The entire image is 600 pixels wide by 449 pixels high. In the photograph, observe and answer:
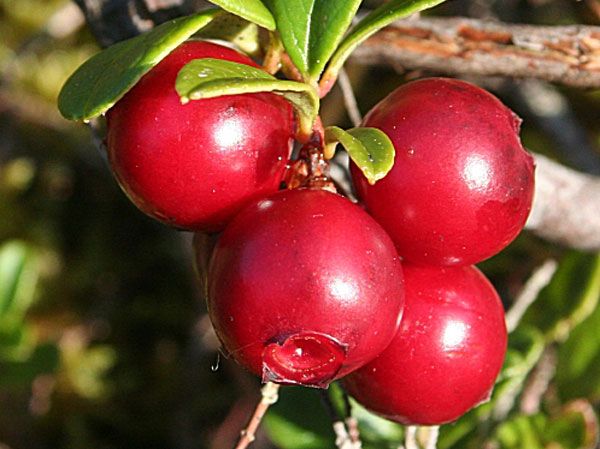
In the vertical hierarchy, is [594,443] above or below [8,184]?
below

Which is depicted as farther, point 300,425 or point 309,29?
point 300,425

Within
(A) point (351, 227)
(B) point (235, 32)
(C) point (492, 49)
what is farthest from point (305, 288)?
(C) point (492, 49)

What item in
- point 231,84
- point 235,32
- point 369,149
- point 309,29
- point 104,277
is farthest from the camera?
point 104,277

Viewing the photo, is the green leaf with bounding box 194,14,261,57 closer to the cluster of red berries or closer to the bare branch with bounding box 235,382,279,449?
the cluster of red berries

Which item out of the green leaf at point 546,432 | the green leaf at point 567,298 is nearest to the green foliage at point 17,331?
the green leaf at point 546,432

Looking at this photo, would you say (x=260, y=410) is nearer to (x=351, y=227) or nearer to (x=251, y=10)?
(x=351, y=227)

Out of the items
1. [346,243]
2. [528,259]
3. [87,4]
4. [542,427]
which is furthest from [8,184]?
[346,243]

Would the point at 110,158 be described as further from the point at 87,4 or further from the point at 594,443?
the point at 594,443
